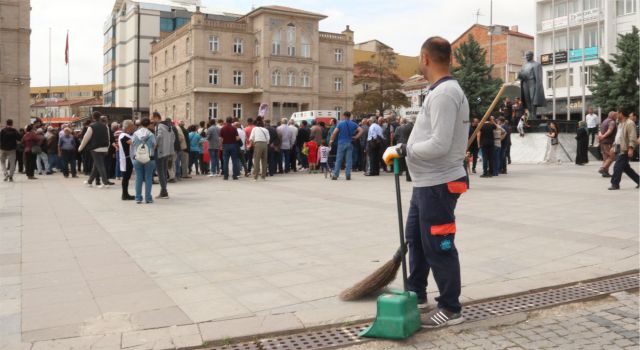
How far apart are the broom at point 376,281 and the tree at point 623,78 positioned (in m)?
40.1

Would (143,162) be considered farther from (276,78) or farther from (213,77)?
(213,77)

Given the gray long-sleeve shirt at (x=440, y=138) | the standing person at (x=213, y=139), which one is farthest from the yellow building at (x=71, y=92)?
the gray long-sleeve shirt at (x=440, y=138)

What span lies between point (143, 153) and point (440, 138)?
28.4ft

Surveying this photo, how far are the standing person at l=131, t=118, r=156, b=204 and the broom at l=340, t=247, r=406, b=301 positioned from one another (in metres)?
7.65

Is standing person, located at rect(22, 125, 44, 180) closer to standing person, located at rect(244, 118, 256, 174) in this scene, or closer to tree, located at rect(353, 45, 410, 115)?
standing person, located at rect(244, 118, 256, 174)

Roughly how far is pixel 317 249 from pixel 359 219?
2473mm

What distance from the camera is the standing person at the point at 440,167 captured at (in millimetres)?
4105

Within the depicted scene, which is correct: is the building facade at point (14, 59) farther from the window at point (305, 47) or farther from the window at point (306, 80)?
the window at point (306, 80)

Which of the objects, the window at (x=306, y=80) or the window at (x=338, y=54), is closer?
the window at (x=306, y=80)

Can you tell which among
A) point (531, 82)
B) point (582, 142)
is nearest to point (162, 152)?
point (531, 82)

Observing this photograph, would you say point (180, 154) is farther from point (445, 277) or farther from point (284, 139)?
point (445, 277)

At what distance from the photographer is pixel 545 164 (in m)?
23.3

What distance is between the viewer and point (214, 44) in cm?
6725

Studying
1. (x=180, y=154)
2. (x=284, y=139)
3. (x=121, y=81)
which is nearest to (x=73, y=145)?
(x=180, y=154)
